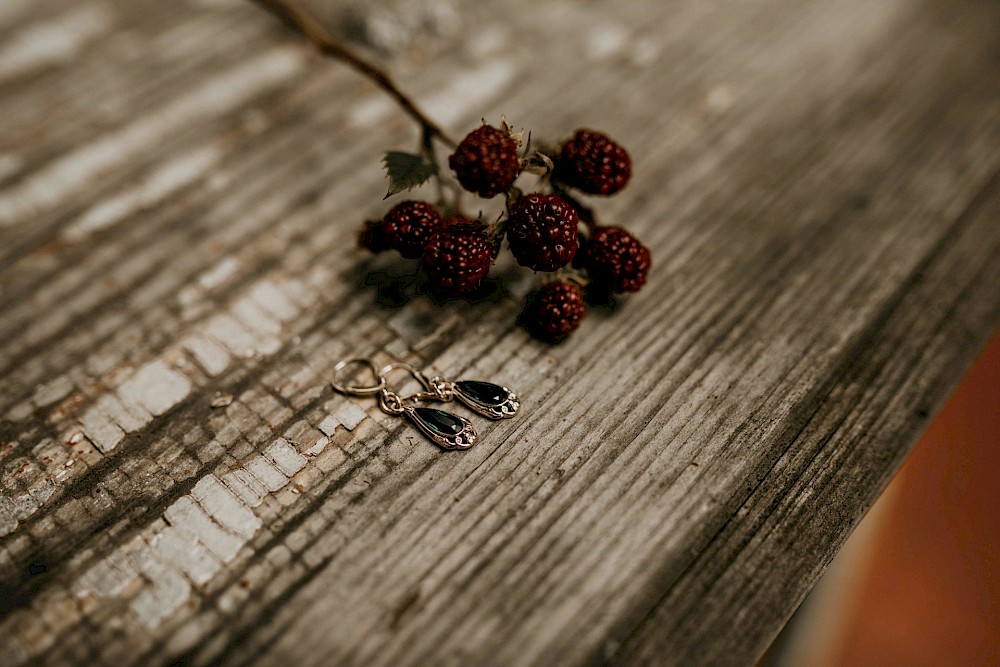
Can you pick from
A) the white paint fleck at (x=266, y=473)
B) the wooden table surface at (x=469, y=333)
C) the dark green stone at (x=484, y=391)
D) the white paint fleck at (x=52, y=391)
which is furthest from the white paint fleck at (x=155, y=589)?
the dark green stone at (x=484, y=391)

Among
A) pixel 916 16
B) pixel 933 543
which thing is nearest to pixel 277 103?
pixel 916 16

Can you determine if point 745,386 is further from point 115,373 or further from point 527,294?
point 115,373

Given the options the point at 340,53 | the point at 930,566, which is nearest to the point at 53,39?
the point at 340,53

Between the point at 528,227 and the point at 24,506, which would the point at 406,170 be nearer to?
the point at 528,227

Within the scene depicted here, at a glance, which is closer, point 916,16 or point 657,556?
point 657,556

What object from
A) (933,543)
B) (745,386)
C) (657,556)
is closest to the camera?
(657,556)
